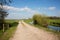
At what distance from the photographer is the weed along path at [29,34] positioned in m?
2.77

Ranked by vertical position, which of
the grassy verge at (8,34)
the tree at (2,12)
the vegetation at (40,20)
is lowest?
the grassy verge at (8,34)

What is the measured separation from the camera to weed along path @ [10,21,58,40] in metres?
2.77

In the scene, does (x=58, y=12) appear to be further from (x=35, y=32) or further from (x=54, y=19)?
(x=35, y=32)

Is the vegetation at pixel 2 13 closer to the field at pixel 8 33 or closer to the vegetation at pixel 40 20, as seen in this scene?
the field at pixel 8 33

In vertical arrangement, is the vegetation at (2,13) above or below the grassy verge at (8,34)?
above

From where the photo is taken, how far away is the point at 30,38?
278 centimetres

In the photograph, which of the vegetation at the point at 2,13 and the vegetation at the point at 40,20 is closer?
the vegetation at the point at 2,13

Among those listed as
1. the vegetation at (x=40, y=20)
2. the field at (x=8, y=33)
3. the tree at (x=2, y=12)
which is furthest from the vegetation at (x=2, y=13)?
the vegetation at (x=40, y=20)

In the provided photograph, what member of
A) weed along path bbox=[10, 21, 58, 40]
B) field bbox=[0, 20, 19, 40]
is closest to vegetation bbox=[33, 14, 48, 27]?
weed along path bbox=[10, 21, 58, 40]

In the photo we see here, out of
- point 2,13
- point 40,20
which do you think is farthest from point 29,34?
point 2,13

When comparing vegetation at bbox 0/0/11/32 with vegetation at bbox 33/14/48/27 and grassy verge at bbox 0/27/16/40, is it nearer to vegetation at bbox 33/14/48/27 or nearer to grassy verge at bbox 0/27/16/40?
grassy verge at bbox 0/27/16/40

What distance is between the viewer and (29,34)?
2783mm

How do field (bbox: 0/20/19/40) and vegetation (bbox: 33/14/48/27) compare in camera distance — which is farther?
vegetation (bbox: 33/14/48/27)

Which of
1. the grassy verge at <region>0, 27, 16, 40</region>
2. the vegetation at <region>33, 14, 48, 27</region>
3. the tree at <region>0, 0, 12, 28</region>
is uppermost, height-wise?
the tree at <region>0, 0, 12, 28</region>
